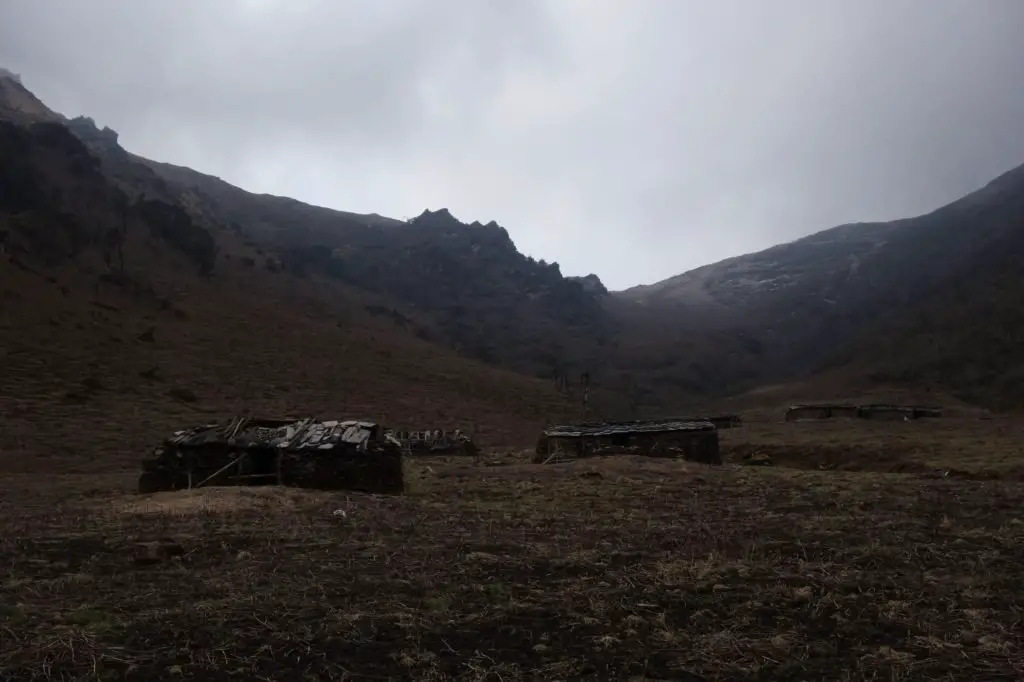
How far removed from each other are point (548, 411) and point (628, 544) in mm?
36987

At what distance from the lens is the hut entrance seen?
12953 millimetres

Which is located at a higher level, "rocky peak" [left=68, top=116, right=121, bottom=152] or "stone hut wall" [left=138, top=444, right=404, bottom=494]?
"rocky peak" [left=68, top=116, right=121, bottom=152]

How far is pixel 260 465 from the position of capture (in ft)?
43.2

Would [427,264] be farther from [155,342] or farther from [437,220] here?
[155,342]

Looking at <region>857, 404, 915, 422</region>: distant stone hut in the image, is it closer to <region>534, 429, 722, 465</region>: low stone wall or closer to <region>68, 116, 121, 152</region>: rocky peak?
<region>534, 429, 722, 465</region>: low stone wall

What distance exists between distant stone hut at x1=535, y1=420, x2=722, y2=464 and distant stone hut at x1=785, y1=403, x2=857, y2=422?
17.7 meters

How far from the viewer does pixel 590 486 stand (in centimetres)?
1301

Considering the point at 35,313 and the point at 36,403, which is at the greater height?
the point at 35,313

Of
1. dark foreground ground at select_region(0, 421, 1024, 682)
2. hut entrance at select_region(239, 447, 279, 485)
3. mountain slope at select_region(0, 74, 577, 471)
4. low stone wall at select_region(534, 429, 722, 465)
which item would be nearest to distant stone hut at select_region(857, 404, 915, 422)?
mountain slope at select_region(0, 74, 577, 471)

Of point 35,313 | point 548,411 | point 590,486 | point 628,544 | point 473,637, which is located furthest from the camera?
point 548,411

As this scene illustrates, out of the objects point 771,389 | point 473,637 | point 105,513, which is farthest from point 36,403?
point 771,389

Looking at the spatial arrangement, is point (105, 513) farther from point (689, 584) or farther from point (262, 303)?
point (262, 303)

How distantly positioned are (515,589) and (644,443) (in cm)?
1395

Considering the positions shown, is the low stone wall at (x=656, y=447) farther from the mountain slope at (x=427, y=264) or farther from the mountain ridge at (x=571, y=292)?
the mountain slope at (x=427, y=264)
